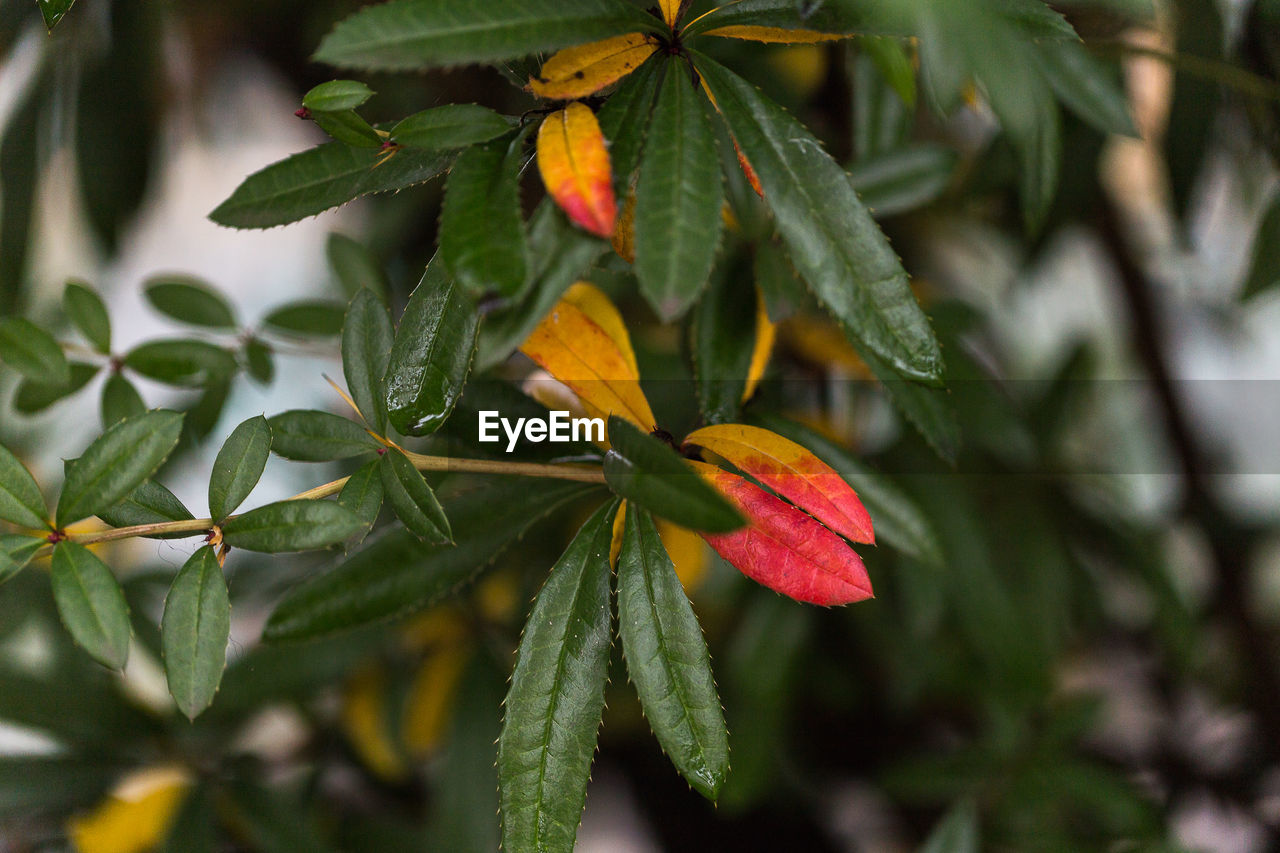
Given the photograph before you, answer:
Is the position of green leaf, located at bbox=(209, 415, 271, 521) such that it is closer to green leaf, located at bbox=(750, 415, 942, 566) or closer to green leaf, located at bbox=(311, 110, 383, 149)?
green leaf, located at bbox=(311, 110, 383, 149)

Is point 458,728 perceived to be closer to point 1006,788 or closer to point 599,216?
point 1006,788

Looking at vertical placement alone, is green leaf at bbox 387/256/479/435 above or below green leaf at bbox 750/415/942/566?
above

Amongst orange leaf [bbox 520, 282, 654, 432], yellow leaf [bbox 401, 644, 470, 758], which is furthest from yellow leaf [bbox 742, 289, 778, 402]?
yellow leaf [bbox 401, 644, 470, 758]

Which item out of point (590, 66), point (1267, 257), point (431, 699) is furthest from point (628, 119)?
point (431, 699)

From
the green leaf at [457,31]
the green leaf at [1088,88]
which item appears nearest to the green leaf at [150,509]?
the green leaf at [457,31]

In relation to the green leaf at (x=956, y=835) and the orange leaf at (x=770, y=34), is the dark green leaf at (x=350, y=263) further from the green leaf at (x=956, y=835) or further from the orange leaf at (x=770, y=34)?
the green leaf at (x=956, y=835)
